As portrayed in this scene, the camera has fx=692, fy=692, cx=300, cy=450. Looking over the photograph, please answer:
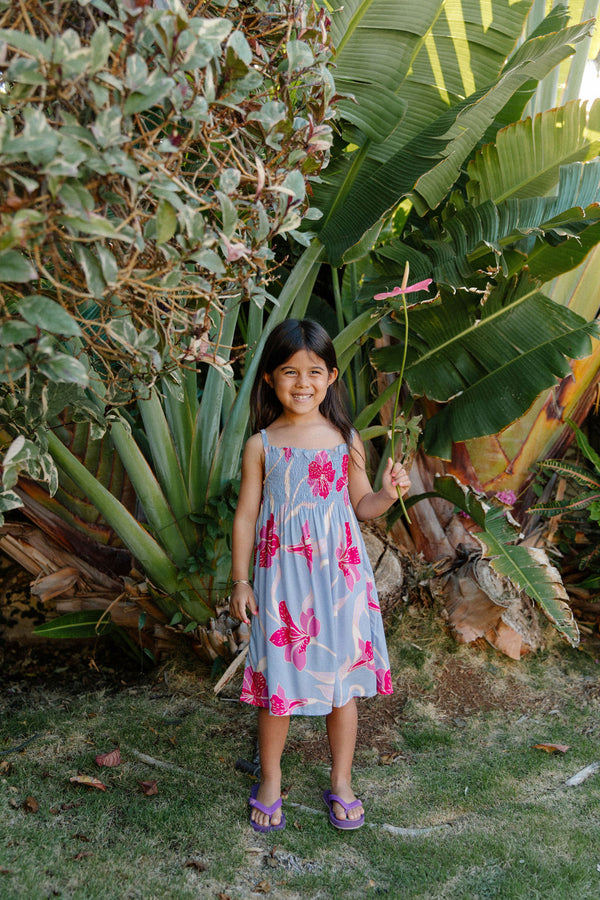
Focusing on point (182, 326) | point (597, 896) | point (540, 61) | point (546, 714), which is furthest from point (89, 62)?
point (546, 714)

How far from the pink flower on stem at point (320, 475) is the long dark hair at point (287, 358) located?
0.45 feet

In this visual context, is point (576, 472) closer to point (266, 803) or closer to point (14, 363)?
point (266, 803)

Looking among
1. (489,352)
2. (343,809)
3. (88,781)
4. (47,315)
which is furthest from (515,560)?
(47,315)

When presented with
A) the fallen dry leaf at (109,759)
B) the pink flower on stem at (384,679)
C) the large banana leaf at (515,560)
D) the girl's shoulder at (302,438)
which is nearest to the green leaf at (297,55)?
the girl's shoulder at (302,438)

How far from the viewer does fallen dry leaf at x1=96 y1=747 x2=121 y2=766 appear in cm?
212

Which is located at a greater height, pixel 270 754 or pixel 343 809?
pixel 270 754

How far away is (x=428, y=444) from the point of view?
2.93m

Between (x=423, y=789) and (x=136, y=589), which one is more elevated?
(x=136, y=589)

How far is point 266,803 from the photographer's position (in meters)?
1.95

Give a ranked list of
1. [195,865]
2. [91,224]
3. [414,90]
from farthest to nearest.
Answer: [414,90] < [195,865] < [91,224]

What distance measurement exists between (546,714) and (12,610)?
234 centimetres

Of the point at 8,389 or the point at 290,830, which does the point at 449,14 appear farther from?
the point at 290,830

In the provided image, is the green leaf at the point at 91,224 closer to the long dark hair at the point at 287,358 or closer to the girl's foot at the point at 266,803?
the long dark hair at the point at 287,358

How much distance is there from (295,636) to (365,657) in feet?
0.76
